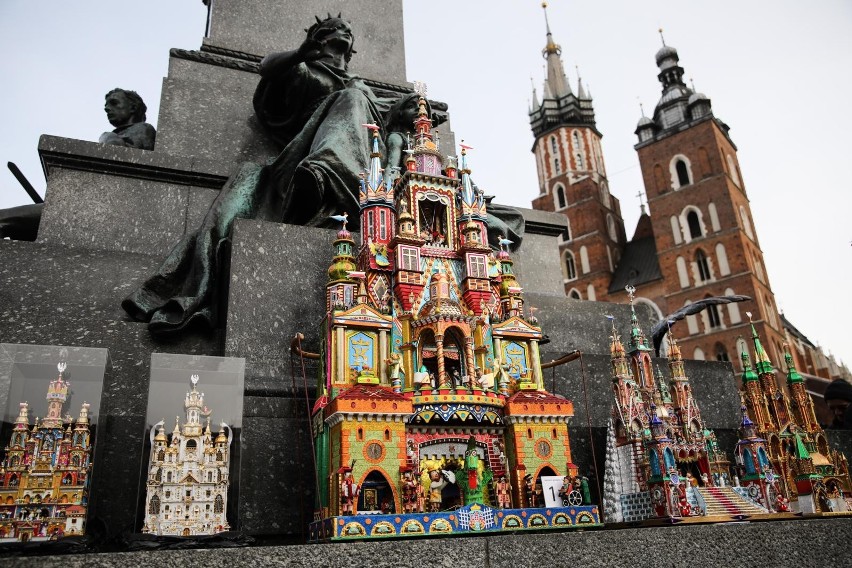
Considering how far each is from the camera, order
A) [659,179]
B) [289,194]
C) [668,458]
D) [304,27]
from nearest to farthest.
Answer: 1. [668,458]
2. [289,194]
3. [304,27]
4. [659,179]

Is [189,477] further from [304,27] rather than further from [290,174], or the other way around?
[304,27]

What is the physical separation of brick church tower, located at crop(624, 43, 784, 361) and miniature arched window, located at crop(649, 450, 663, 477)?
145ft

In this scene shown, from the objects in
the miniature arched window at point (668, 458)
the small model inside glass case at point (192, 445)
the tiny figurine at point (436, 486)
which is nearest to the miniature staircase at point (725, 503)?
the miniature arched window at point (668, 458)

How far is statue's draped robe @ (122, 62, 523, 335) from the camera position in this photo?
5793 millimetres

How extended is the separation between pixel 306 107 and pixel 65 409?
5110 mm

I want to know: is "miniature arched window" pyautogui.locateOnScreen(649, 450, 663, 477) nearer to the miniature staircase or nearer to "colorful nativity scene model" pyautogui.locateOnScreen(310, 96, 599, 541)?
the miniature staircase

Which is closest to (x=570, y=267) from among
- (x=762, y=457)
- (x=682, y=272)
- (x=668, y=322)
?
(x=682, y=272)

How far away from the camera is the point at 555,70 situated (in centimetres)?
6994

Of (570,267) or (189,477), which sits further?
(570,267)

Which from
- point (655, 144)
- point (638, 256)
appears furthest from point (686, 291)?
point (655, 144)

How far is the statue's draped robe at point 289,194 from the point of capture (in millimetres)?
5793

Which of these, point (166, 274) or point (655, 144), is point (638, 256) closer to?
point (655, 144)

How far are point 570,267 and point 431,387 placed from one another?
190ft

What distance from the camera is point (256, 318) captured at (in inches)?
213
